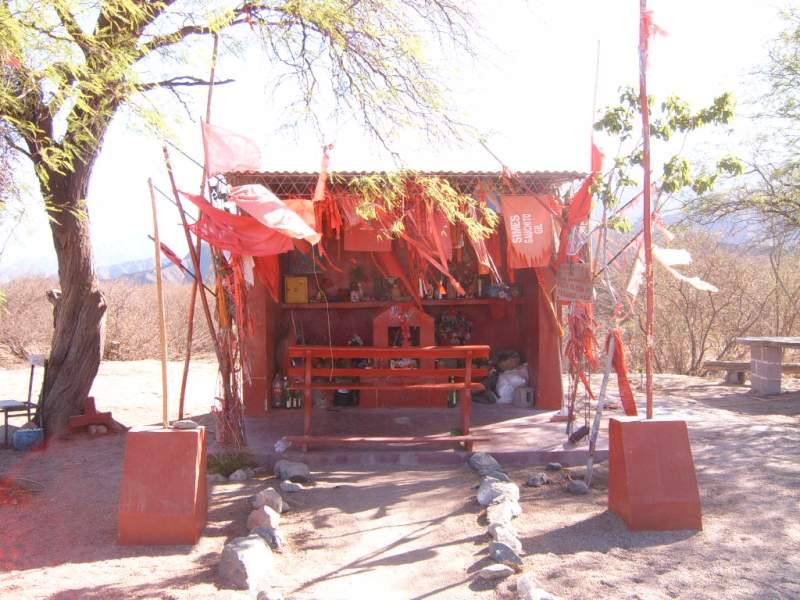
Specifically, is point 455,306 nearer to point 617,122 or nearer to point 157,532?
point 617,122

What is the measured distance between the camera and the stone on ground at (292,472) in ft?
21.0

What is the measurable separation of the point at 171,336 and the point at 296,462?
13.9m

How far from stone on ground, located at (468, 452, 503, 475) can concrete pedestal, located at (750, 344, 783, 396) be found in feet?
22.6

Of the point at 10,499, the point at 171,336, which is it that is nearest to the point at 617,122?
the point at 10,499

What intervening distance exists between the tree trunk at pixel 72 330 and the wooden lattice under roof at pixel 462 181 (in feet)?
6.15

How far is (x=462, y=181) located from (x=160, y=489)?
503cm

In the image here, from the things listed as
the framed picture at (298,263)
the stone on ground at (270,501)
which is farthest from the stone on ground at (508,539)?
the framed picture at (298,263)

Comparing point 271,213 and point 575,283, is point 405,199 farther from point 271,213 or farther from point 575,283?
point 575,283

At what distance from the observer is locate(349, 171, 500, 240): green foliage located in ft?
22.7

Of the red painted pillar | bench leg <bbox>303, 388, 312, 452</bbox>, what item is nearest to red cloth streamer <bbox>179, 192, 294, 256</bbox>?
bench leg <bbox>303, 388, 312, 452</bbox>

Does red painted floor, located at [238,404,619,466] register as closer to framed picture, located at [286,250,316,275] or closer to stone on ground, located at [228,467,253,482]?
stone on ground, located at [228,467,253,482]

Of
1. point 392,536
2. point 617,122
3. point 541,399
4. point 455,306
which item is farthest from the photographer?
point 455,306

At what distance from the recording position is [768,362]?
460 inches

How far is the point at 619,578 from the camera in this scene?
164 inches
